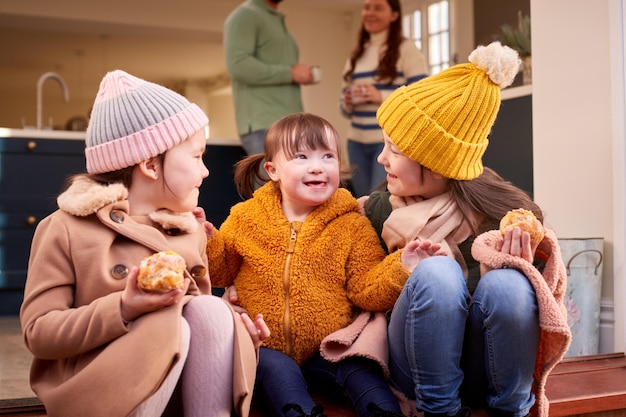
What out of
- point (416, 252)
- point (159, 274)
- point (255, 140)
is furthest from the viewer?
point (255, 140)

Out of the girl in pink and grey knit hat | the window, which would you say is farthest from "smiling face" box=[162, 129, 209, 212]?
the window

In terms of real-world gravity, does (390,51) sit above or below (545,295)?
above

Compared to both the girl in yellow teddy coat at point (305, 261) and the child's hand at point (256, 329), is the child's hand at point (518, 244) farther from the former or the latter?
the child's hand at point (256, 329)

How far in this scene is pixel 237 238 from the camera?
166cm

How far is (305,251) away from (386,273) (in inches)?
7.2

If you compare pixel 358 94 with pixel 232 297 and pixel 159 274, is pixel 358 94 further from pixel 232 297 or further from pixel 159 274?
pixel 159 274

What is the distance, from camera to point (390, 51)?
3342 millimetres

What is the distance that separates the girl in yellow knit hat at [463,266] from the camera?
1.41 meters

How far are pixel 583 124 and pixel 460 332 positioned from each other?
47.7 inches

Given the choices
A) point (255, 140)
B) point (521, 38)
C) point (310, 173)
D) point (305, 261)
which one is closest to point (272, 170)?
point (310, 173)

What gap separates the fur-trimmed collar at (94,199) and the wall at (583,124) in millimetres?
1420

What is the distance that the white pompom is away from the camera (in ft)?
5.23

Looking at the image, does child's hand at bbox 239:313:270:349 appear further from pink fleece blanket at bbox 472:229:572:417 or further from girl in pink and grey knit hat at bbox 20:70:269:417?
pink fleece blanket at bbox 472:229:572:417

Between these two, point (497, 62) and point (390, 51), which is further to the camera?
point (390, 51)
